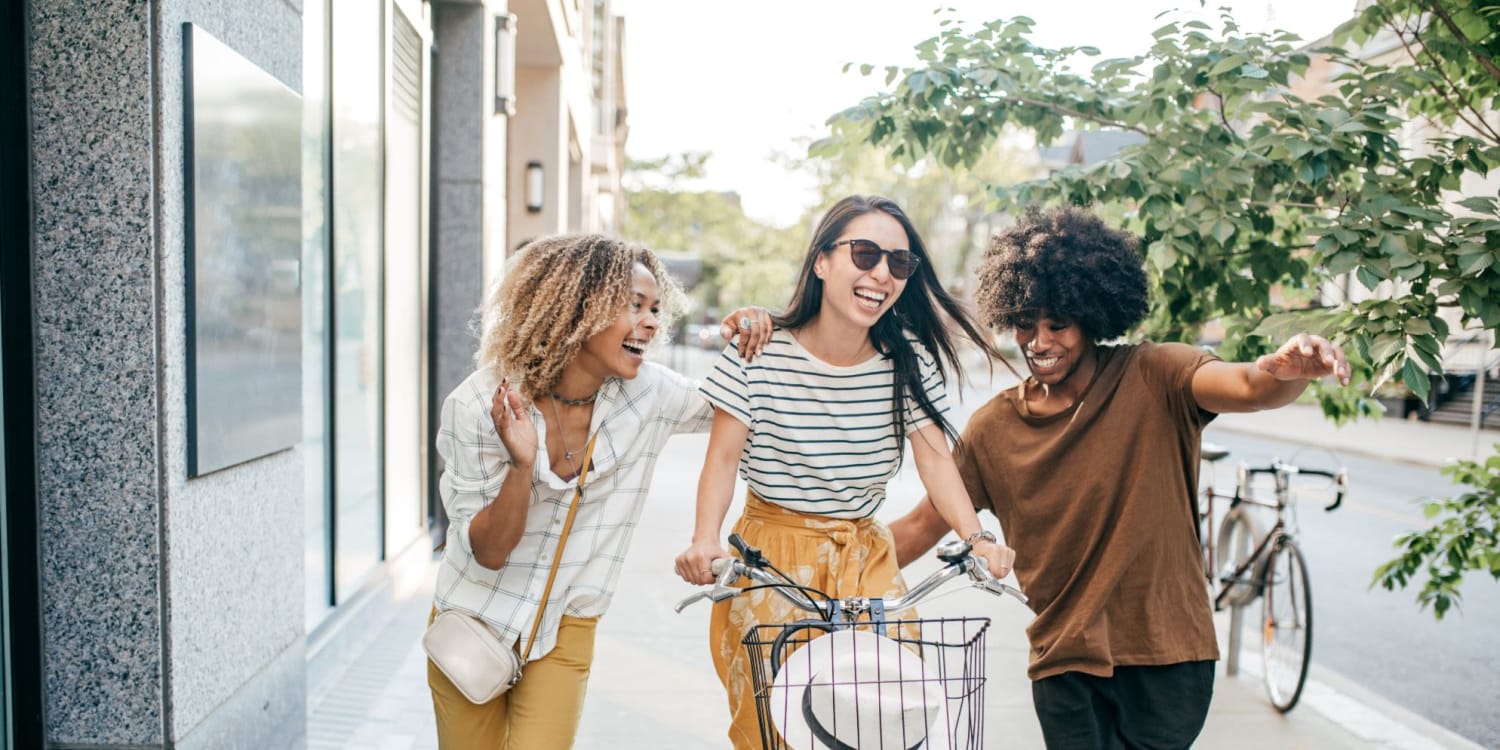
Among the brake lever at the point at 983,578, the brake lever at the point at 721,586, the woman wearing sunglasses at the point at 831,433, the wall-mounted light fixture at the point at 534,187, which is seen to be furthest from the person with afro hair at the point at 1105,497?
the wall-mounted light fixture at the point at 534,187

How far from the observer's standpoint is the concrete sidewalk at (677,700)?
4848 mm

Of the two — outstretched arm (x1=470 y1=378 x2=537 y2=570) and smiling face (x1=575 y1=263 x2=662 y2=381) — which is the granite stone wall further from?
smiling face (x1=575 y1=263 x2=662 y2=381)

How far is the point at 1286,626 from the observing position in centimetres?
563

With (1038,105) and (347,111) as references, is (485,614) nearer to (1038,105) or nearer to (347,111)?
(1038,105)

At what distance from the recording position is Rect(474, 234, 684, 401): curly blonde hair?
2.84 metres

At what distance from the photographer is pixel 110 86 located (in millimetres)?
3035

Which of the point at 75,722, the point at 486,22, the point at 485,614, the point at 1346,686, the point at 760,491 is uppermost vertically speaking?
the point at 486,22

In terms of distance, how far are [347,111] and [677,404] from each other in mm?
3531

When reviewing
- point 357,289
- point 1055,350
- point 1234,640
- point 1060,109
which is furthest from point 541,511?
point 1234,640

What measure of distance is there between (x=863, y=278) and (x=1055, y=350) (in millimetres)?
611

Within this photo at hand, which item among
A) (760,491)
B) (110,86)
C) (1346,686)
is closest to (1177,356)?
(760,491)

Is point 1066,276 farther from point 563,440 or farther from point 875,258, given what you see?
point 563,440

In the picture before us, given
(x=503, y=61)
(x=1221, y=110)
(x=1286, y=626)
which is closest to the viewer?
(x=1221, y=110)

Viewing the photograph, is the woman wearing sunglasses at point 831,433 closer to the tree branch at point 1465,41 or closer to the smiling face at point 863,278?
the smiling face at point 863,278
